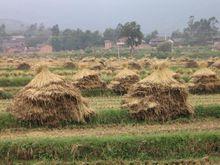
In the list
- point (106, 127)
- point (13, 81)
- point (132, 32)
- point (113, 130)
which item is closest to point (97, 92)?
point (13, 81)

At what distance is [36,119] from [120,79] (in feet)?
30.0

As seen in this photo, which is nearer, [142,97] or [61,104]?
[61,104]

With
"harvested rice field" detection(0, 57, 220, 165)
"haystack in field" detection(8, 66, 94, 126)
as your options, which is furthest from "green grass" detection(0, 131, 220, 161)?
"haystack in field" detection(8, 66, 94, 126)

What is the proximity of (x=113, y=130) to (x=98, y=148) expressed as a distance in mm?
2935

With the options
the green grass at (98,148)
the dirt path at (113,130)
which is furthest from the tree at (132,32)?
the green grass at (98,148)

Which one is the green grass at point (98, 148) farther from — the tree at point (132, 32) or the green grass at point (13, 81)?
the tree at point (132, 32)

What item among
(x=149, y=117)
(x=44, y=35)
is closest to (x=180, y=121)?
(x=149, y=117)

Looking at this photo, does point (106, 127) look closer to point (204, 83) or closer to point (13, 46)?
point (204, 83)

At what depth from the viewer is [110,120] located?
17.4 meters

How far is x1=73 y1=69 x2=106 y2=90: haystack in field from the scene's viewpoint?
24922 mm

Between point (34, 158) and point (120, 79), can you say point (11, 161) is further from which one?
point (120, 79)

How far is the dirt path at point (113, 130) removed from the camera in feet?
50.3

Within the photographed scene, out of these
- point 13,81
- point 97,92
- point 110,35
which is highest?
point 110,35

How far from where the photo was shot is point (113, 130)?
52.7 feet
